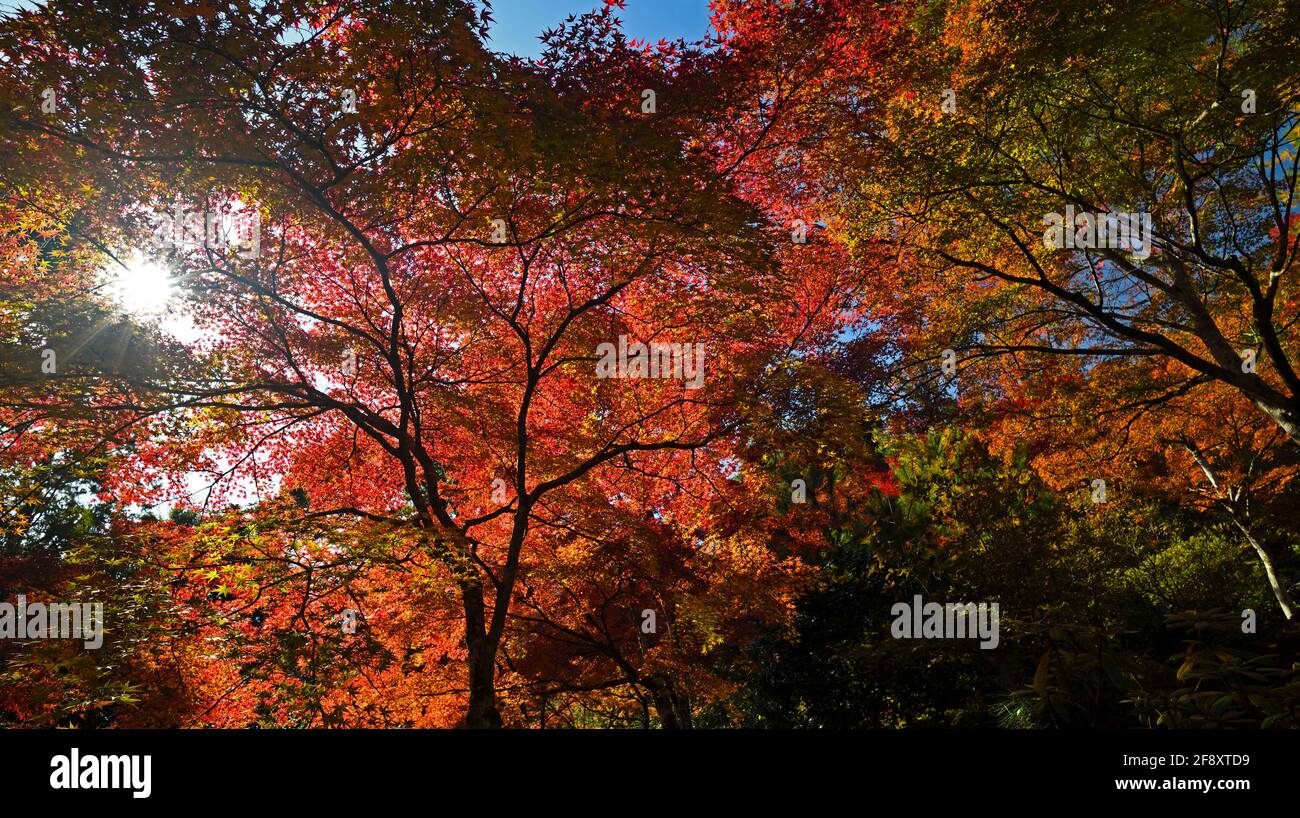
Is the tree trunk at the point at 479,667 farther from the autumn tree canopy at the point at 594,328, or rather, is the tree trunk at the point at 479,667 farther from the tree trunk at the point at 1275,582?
the tree trunk at the point at 1275,582

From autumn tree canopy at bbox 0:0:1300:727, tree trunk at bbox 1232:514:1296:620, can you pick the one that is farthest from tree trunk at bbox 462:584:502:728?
tree trunk at bbox 1232:514:1296:620

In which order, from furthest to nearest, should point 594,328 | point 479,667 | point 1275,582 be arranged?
point 1275,582 < point 594,328 < point 479,667

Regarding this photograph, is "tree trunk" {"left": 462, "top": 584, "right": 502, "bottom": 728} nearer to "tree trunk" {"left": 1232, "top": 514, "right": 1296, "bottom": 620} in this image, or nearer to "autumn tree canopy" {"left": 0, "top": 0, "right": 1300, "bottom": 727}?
"autumn tree canopy" {"left": 0, "top": 0, "right": 1300, "bottom": 727}

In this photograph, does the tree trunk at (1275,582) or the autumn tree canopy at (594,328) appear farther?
the tree trunk at (1275,582)

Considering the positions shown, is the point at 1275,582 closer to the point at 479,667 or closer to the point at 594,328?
the point at 594,328

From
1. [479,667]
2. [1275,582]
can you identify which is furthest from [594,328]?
[1275,582]

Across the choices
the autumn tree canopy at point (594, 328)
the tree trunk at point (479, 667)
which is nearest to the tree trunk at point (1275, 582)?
the autumn tree canopy at point (594, 328)

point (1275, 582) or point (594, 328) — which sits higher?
point (594, 328)

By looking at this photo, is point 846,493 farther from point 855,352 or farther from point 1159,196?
point 1159,196

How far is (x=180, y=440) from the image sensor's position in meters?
8.89

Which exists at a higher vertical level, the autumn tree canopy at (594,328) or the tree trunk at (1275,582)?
the autumn tree canopy at (594,328)

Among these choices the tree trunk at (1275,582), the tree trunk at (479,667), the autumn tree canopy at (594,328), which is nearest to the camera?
the autumn tree canopy at (594,328)
